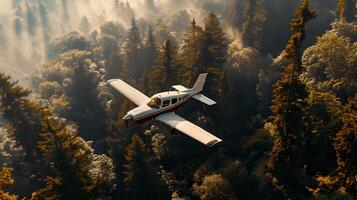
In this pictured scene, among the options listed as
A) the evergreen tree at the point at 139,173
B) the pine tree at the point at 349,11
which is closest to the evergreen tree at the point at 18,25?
the pine tree at the point at 349,11

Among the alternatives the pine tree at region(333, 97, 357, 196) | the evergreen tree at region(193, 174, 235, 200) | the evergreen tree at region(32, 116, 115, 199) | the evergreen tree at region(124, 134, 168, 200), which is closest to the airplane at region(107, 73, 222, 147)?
the evergreen tree at region(124, 134, 168, 200)

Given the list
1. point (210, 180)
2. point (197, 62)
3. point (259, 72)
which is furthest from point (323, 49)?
point (210, 180)

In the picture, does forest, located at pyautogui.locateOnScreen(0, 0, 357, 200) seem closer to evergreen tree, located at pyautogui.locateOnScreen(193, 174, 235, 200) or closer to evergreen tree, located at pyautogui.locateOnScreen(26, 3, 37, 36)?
evergreen tree, located at pyautogui.locateOnScreen(193, 174, 235, 200)

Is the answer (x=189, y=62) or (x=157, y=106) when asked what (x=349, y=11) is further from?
(x=157, y=106)

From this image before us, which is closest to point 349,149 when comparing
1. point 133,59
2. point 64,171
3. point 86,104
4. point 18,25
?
point 64,171

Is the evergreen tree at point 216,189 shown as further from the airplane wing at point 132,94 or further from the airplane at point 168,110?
the airplane wing at point 132,94
